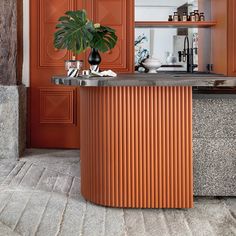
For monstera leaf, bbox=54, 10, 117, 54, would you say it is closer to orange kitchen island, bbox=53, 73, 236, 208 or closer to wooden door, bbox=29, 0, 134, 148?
orange kitchen island, bbox=53, 73, 236, 208

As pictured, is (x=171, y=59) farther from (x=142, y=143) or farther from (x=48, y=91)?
(x=142, y=143)

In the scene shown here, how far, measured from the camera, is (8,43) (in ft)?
16.8

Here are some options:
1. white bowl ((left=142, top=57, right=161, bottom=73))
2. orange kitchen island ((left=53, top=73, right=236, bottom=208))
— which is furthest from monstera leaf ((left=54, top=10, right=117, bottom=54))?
white bowl ((left=142, top=57, right=161, bottom=73))

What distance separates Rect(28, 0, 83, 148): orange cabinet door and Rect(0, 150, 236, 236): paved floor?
164 cm

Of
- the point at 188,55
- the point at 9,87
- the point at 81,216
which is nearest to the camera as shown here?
the point at 81,216

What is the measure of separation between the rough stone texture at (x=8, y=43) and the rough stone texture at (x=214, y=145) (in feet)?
7.91

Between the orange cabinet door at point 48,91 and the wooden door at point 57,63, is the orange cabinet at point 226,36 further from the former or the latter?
the orange cabinet door at point 48,91

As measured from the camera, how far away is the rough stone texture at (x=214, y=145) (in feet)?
10.8

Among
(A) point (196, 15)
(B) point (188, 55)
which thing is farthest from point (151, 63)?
(A) point (196, 15)

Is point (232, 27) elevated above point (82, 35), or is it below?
above

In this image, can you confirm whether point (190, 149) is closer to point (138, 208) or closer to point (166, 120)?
point (166, 120)

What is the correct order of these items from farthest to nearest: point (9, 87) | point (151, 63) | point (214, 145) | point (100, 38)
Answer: point (9, 87), point (151, 63), point (100, 38), point (214, 145)

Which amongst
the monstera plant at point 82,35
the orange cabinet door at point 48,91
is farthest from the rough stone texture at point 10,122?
the monstera plant at point 82,35

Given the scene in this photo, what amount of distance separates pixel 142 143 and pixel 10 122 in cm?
231
